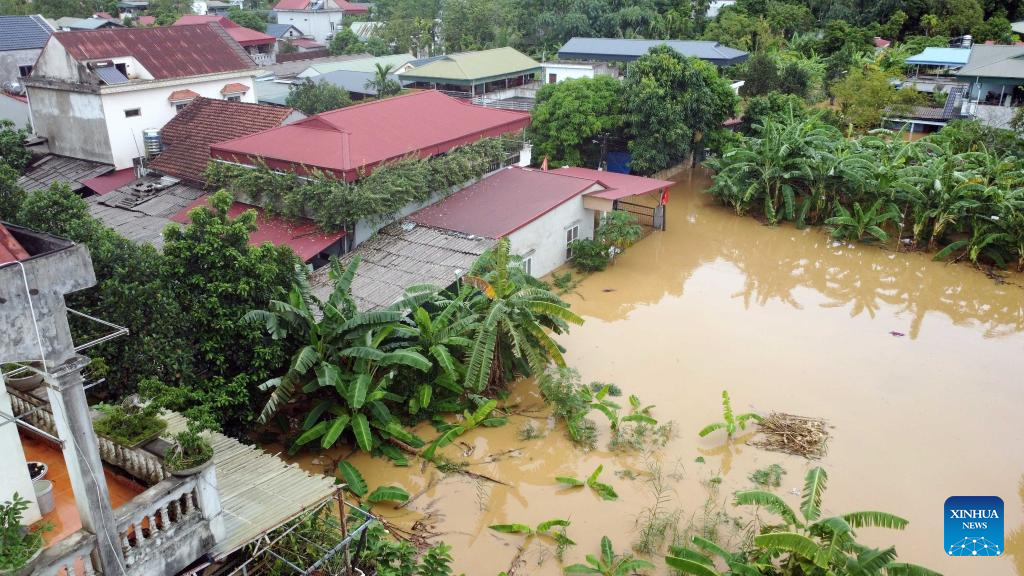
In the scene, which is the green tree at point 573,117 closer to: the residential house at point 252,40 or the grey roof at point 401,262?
the grey roof at point 401,262

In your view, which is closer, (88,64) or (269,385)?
(269,385)

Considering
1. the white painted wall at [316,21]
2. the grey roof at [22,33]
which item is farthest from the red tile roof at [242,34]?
the grey roof at [22,33]

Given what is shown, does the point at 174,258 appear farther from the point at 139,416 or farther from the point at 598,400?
the point at 598,400

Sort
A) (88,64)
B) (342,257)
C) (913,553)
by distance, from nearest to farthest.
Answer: (913,553) → (342,257) → (88,64)

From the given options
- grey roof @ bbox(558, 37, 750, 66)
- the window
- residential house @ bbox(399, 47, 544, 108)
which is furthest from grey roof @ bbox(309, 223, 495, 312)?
grey roof @ bbox(558, 37, 750, 66)

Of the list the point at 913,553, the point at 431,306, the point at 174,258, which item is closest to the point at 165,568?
the point at 174,258

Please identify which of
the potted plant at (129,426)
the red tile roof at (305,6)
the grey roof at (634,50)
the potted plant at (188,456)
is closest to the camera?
the potted plant at (188,456)

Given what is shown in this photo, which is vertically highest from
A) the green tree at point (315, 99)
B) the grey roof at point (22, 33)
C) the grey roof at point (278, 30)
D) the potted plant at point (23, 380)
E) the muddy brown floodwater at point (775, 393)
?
the grey roof at point (22, 33)

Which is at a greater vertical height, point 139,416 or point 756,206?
point 139,416
